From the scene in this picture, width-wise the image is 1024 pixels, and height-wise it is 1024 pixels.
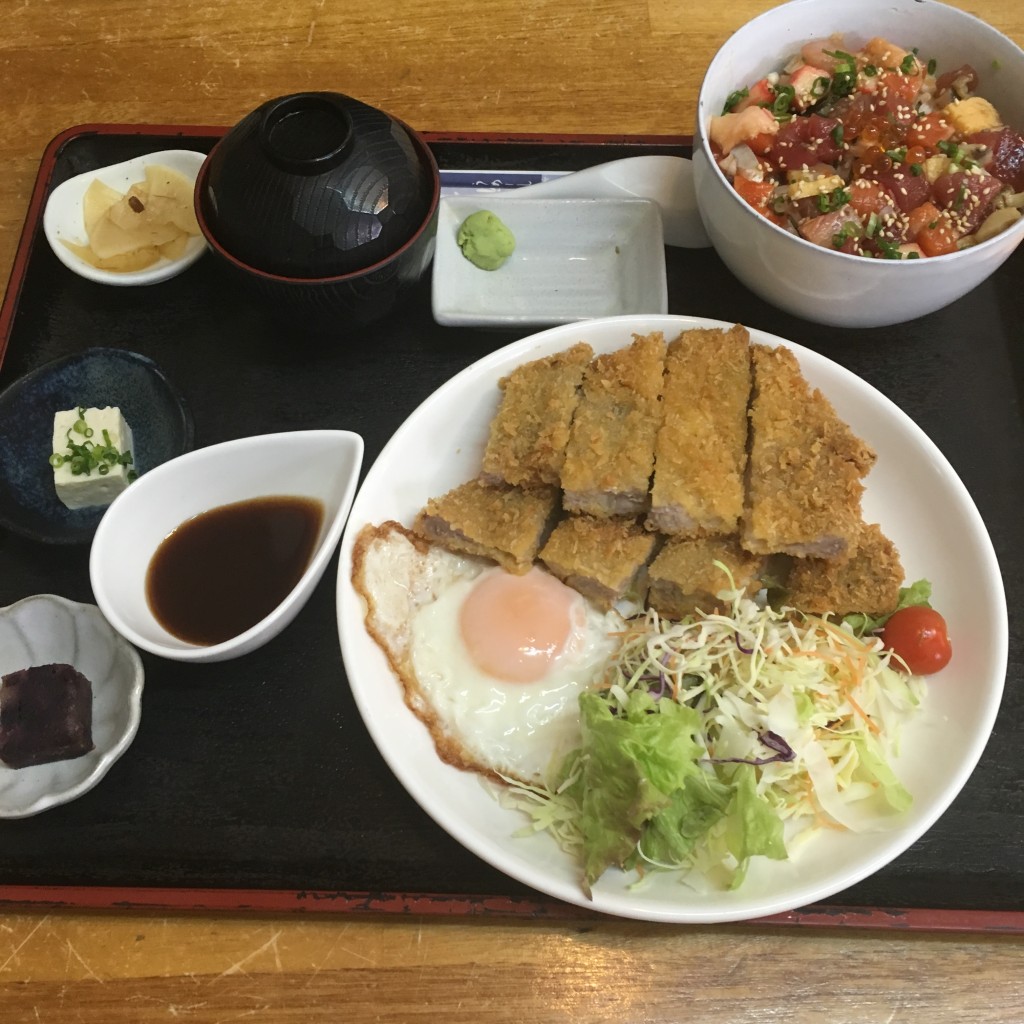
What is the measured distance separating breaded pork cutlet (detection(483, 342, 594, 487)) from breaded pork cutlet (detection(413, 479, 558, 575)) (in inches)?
1.7

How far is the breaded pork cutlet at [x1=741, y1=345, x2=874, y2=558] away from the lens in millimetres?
1884

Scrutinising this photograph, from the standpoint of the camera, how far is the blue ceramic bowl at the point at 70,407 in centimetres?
215

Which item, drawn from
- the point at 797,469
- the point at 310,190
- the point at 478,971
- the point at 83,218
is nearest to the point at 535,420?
the point at 797,469

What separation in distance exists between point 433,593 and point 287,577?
362 mm

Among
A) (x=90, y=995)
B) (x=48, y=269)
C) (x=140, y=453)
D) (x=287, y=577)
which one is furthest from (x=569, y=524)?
(x=48, y=269)

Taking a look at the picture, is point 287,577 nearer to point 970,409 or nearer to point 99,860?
point 99,860

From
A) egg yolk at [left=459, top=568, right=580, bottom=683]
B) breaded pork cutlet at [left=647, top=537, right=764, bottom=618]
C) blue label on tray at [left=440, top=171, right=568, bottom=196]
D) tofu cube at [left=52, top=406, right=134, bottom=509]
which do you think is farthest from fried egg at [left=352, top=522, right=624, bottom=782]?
blue label on tray at [left=440, top=171, right=568, bottom=196]

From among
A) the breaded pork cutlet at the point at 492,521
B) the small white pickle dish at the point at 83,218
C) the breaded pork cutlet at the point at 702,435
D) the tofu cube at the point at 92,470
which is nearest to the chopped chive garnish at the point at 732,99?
the breaded pork cutlet at the point at 702,435

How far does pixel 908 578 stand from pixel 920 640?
→ 0.77ft

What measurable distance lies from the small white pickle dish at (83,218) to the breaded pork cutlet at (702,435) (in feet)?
4.76

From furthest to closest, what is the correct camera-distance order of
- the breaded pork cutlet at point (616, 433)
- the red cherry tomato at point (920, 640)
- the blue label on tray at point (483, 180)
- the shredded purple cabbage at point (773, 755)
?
the blue label on tray at point (483, 180) → the breaded pork cutlet at point (616, 433) → the red cherry tomato at point (920, 640) → the shredded purple cabbage at point (773, 755)

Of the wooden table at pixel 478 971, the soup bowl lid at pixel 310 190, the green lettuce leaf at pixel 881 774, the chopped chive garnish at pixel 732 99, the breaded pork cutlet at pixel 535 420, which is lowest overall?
the wooden table at pixel 478 971

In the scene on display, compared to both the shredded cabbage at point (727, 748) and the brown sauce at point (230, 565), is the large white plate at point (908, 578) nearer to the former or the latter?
the shredded cabbage at point (727, 748)

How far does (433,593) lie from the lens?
2.06m
